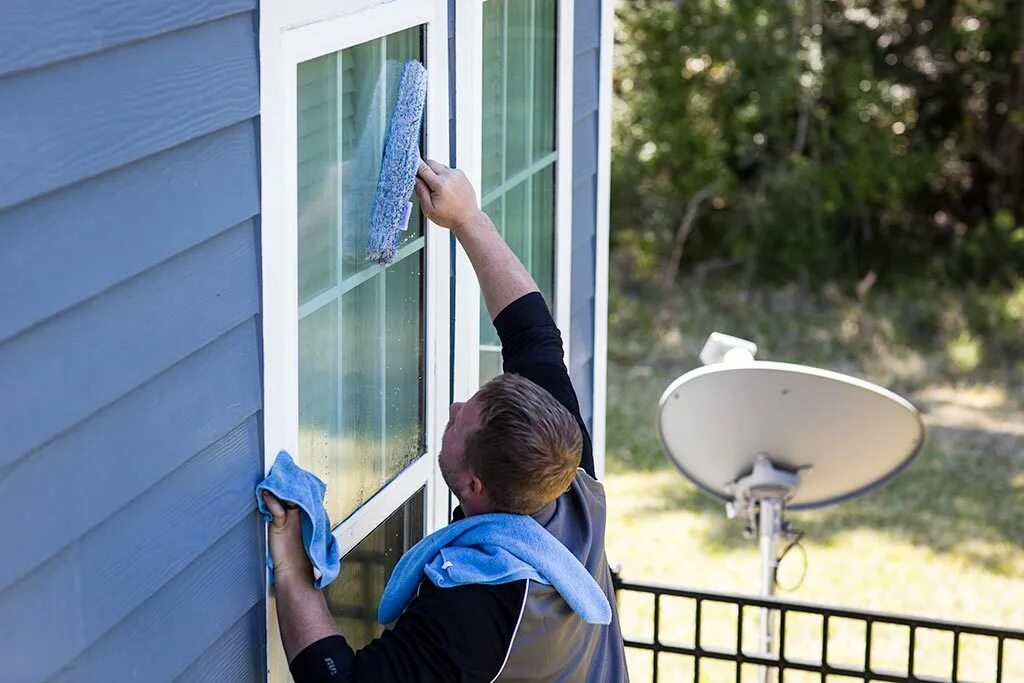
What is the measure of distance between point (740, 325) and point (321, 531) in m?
8.57

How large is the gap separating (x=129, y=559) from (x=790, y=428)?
2.50 metres

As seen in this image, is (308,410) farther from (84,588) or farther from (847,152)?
(847,152)

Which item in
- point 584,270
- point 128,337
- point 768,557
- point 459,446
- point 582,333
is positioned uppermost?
point 128,337

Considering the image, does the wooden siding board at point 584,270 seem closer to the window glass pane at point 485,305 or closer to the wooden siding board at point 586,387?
the wooden siding board at point 586,387

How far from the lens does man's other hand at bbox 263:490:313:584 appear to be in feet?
6.61

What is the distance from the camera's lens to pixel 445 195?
2.42m

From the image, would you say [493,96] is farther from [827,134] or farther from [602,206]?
[827,134]

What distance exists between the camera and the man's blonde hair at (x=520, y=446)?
1.99m

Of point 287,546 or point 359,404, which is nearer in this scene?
point 287,546

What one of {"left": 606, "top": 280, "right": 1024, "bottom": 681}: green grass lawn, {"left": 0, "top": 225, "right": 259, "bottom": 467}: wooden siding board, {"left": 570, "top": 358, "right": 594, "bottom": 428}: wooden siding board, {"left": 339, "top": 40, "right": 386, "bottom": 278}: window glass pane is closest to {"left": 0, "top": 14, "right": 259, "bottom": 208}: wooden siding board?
{"left": 0, "top": 225, "right": 259, "bottom": 467}: wooden siding board

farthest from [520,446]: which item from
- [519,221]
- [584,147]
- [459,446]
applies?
[584,147]

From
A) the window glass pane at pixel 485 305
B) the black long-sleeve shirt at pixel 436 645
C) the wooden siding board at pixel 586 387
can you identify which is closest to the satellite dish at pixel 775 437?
the wooden siding board at pixel 586 387

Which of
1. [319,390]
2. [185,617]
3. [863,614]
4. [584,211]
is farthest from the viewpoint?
[584,211]

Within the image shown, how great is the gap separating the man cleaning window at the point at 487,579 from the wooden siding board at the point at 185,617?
0.06 meters
